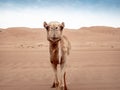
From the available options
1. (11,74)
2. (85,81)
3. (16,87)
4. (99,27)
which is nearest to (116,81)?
(85,81)

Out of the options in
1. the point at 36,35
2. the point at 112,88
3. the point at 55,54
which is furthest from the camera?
the point at 36,35

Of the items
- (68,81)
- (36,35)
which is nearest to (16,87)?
(68,81)

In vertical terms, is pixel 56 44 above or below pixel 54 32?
below

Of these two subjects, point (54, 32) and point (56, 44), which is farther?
point (56, 44)

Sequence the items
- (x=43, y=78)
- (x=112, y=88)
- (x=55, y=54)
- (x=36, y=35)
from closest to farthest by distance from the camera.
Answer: (x=55, y=54)
(x=112, y=88)
(x=43, y=78)
(x=36, y=35)

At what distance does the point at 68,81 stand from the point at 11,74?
3.37 metres

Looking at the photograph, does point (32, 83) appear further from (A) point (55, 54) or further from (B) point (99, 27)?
(B) point (99, 27)

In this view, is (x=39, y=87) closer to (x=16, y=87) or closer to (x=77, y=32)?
(x=16, y=87)

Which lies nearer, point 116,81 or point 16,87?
point 16,87

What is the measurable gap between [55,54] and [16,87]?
2977 mm

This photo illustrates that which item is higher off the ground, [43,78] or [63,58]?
[63,58]

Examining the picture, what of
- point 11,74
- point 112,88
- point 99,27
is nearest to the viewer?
point 112,88

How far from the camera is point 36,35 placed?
9369cm

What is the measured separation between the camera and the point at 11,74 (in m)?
13.8
